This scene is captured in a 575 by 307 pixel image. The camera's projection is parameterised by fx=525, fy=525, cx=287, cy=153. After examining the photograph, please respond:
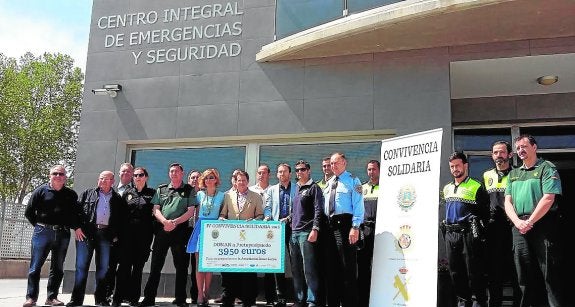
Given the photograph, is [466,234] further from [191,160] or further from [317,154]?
[191,160]

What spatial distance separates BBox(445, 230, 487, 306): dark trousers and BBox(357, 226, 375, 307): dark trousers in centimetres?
98

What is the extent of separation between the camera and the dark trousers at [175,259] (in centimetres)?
676

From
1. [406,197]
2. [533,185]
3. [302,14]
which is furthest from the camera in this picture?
[302,14]

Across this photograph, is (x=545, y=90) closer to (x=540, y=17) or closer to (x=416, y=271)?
(x=540, y=17)

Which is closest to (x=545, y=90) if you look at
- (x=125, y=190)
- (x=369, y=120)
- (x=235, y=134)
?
(x=369, y=120)

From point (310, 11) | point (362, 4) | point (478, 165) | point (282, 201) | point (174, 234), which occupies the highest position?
point (310, 11)

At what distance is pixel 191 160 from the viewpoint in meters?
9.10

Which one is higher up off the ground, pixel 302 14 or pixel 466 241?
pixel 302 14

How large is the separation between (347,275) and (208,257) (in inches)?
66.8

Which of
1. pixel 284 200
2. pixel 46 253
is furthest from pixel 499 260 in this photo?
pixel 46 253

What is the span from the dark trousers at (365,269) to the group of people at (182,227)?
0.04 ft

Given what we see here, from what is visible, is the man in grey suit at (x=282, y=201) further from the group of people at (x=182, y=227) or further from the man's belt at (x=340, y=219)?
the man's belt at (x=340, y=219)

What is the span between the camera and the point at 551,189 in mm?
5059

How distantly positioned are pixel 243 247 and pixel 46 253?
97.9 inches
